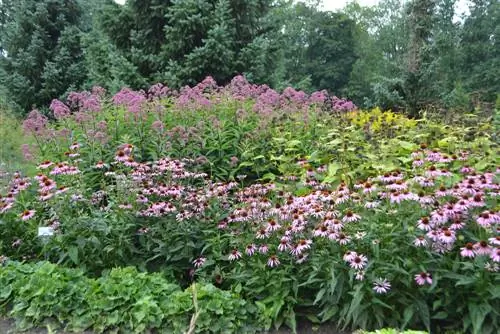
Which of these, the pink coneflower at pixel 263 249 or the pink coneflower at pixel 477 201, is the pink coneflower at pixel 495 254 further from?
the pink coneflower at pixel 263 249

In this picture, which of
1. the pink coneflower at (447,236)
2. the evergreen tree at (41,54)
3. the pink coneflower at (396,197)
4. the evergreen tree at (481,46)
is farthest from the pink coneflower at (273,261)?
the evergreen tree at (481,46)

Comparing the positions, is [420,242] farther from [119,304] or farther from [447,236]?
[119,304]

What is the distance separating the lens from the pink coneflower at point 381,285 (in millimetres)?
2689

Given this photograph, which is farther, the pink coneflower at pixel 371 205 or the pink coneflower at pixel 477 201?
the pink coneflower at pixel 371 205

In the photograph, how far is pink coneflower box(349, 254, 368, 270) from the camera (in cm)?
273

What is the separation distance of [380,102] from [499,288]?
36.9ft

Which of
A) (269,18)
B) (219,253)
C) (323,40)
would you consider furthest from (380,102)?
(323,40)

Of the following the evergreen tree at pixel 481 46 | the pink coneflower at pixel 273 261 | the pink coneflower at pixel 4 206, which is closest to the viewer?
the pink coneflower at pixel 273 261

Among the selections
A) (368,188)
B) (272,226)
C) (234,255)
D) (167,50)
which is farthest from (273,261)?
(167,50)

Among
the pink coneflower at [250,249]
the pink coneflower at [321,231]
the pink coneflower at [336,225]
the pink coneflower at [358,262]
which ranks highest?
the pink coneflower at [336,225]

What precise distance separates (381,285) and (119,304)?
1.55m

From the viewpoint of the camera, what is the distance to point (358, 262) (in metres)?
2.74

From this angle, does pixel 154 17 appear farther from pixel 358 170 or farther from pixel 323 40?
pixel 323 40

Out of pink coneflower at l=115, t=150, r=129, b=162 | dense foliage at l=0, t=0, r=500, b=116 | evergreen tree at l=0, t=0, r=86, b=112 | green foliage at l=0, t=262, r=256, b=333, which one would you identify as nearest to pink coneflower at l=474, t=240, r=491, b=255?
green foliage at l=0, t=262, r=256, b=333
